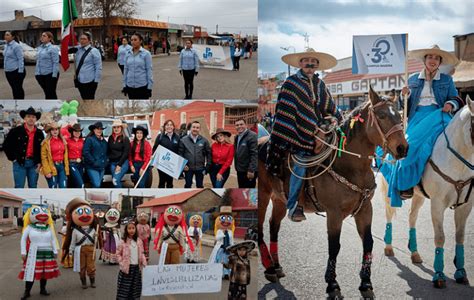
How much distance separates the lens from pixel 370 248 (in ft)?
17.0

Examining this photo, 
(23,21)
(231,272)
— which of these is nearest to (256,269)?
(231,272)

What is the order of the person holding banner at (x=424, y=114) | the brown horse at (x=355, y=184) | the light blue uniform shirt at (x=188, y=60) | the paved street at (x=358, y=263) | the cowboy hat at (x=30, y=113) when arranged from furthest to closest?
1. the person holding banner at (x=424, y=114)
2. the paved street at (x=358, y=263)
3. the light blue uniform shirt at (x=188, y=60)
4. the cowboy hat at (x=30, y=113)
5. the brown horse at (x=355, y=184)

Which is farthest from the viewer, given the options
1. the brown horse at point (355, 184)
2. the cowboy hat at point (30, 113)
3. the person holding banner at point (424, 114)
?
the person holding banner at point (424, 114)

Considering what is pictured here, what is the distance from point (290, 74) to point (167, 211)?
1.57 m

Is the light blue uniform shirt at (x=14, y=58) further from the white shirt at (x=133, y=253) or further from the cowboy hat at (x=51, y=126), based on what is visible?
the white shirt at (x=133, y=253)

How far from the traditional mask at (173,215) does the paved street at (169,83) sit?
939mm

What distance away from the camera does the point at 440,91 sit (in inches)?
221

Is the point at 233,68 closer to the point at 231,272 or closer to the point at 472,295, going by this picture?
the point at 231,272

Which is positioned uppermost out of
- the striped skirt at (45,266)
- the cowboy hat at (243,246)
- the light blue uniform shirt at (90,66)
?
the light blue uniform shirt at (90,66)

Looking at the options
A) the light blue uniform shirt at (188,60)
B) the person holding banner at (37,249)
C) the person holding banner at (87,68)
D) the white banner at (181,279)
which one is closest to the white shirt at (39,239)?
the person holding banner at (37,249)

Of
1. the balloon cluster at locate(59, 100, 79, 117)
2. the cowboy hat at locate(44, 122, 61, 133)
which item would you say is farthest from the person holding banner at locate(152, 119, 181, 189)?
the cowboy hat at locate(44, 122, 61, 133)

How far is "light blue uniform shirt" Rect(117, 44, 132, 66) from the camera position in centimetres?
516

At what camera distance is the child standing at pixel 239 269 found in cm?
532

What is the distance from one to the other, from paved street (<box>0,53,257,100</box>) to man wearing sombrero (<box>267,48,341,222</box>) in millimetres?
310
